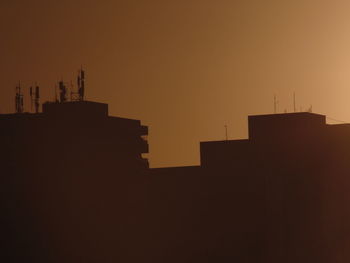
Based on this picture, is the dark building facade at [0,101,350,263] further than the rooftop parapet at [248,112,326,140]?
No

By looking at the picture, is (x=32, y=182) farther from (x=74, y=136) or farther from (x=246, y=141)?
(x=246, y=141)

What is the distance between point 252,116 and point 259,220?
11.1m

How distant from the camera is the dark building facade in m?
98.3

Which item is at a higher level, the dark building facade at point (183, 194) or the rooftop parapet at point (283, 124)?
the rooftop parapet at point (283, 124)

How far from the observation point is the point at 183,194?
10419 cm

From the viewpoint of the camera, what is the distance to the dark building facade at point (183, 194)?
9831 centimetres

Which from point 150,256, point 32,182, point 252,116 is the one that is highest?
point 252,116

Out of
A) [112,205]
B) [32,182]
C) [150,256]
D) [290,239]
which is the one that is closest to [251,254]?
[290,239]

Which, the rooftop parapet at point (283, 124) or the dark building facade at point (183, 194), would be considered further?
the rooftop parapet at point (283, 124)

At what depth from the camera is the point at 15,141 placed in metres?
101

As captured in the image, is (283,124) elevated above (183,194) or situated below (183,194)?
above

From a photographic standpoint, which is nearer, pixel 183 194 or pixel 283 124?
pixel 283 124

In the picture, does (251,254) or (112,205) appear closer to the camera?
(251,254)

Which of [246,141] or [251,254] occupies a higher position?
[246,141]
